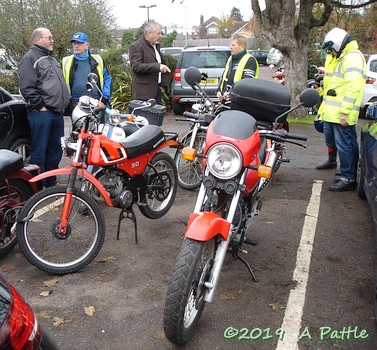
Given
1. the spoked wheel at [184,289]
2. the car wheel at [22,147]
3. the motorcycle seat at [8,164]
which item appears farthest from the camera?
the car wheel at [22,147]

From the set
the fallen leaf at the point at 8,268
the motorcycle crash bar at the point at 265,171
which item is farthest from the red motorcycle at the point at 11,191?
the motorcycle crash bar at the point at 265,171

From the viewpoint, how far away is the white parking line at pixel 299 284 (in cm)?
311

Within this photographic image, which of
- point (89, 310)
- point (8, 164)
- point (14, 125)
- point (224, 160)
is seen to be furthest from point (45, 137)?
point (224, 160)

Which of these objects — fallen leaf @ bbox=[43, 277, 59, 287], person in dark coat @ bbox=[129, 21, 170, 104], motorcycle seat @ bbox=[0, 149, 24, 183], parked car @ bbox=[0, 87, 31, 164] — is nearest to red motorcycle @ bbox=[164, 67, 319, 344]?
fallen leaf @ bbox=[43, 277, 59, 287]

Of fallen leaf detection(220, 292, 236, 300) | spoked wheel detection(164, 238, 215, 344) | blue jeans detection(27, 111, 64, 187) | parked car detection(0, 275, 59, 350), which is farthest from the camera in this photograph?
blue jeans detection(27, 111, 64, 187)

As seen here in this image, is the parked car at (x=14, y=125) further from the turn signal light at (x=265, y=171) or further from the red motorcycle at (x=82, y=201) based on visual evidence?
the turn signal light at (x=265, y=171)

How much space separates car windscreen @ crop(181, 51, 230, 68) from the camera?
12453 mm

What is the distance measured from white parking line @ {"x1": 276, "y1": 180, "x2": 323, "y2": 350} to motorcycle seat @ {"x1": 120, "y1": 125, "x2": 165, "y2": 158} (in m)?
1.75

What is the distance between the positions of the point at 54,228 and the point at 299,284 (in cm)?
206

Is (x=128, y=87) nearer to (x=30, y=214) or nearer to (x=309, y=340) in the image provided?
(x=30, y=214)

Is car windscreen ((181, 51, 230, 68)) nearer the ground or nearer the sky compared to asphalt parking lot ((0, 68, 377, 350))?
nearer the sky

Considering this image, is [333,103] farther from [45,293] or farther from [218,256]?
[45,293]

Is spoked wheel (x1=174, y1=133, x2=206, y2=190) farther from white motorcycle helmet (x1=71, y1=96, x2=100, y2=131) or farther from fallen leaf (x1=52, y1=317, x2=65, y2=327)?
fallen leaf (x1=52, y1=317, x2=65, y2=327)

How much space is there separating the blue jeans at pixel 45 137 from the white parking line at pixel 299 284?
2968 mm
